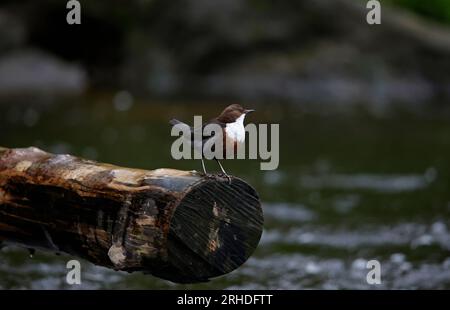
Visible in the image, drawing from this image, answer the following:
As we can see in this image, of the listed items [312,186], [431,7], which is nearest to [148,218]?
[312,186]

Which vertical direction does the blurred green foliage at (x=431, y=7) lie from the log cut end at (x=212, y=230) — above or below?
above

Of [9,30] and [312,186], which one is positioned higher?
[9,30]

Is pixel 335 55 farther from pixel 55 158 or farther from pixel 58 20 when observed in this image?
pixel 55 158

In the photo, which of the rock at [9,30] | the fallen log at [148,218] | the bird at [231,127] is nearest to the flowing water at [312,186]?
the fallen log at [148,218]

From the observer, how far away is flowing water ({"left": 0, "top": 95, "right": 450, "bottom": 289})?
5.73 m

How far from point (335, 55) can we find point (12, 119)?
709 centimetres

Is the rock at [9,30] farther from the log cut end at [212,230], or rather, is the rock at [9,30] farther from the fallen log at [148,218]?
the log cut end at [212,230]

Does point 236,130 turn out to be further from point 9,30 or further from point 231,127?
point 9,30

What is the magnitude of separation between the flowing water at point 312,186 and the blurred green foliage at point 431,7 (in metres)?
7.28

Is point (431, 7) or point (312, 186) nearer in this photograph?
point (312, 186)

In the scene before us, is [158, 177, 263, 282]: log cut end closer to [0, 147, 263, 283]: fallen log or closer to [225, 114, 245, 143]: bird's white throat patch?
[0, 147, 263, 283]: fallen log

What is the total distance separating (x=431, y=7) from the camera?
20938mm

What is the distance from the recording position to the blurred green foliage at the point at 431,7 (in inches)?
810

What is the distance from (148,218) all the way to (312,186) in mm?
5684
